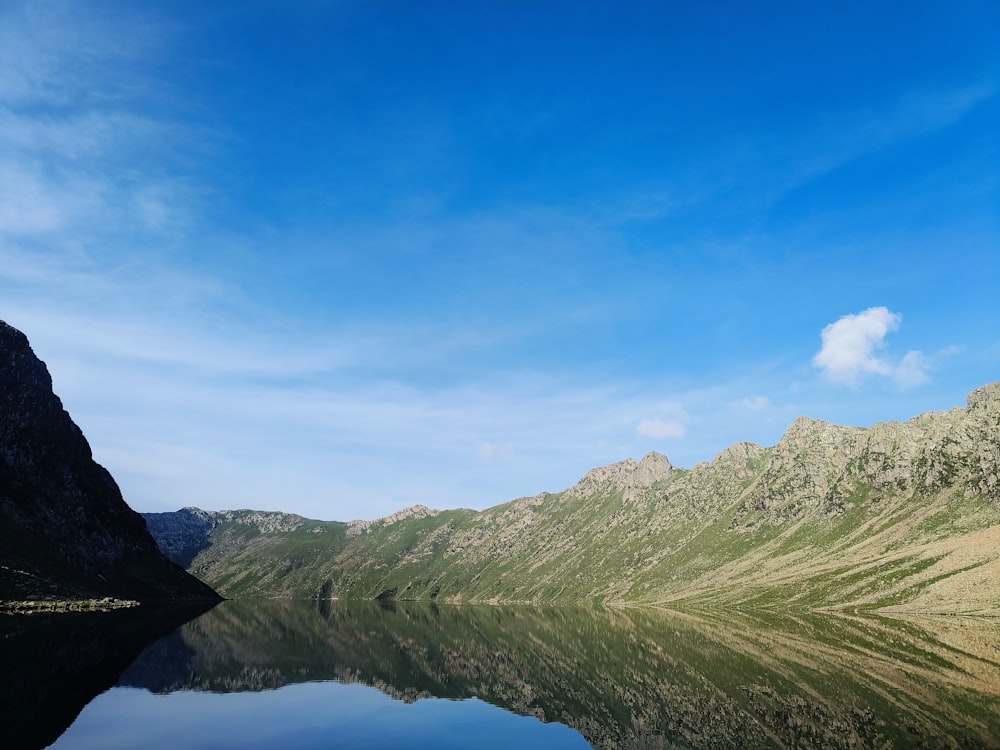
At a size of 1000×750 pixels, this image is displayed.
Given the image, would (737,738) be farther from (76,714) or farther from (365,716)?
(76,714)

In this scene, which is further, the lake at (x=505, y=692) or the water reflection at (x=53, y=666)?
the lake at (x=505, y=692)

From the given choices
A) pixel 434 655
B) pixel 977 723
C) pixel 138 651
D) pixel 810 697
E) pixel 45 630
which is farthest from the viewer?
pixel 434 655

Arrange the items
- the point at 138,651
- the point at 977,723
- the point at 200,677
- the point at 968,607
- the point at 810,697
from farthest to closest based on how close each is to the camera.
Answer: the point at 968,607, the point at 138,651, the point at 200,677, the point at 810,697, the point at 977,723

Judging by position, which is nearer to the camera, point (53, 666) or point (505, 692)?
point (53, 666)

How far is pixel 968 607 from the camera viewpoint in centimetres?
14450

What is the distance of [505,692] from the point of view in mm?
67625

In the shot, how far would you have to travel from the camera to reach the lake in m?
42.5

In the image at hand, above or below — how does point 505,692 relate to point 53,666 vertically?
below

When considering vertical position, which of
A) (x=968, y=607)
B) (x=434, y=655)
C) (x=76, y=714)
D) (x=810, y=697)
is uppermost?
(x=76, y=714)

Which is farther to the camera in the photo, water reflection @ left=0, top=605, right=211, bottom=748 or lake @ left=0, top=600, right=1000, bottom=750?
lake @ left=0, top=600, right=1000, bottom=750

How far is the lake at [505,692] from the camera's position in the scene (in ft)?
140

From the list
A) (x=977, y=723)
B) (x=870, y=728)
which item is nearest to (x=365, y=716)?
(x=870, y=728)

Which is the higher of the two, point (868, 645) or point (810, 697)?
point (810, 697)

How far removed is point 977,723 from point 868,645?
183 ft
